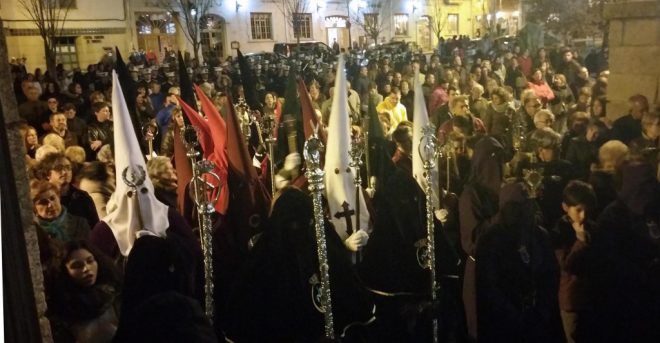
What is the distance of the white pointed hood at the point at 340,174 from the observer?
15.6 feet

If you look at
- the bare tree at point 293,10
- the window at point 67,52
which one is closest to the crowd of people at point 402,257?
the window at point 67,52

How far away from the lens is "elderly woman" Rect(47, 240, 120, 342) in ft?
11.6

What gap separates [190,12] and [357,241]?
2546 centimetres

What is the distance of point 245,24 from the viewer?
34.3 metres

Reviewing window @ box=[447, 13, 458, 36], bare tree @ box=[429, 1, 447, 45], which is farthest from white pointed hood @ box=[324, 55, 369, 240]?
window @ box=[447, 13, 458, 36]

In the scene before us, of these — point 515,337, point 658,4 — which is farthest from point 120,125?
point 658,4

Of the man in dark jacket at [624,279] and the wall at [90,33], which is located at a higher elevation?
the wall at [90,33]

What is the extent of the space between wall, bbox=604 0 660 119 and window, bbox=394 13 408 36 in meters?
31.8

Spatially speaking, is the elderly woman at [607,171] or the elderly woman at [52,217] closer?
the elderly woman at [52,217]

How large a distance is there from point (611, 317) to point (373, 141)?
2464mm

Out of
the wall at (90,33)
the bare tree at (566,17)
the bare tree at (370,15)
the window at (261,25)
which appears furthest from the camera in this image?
the bare tree at (370,15)

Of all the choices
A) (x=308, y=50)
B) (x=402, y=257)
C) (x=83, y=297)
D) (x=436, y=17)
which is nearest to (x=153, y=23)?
(x=308, y=50)

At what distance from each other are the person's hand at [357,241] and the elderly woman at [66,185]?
2060 mm

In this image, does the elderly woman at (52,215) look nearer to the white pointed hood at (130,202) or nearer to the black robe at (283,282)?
the white pointed hood at (130,202)
